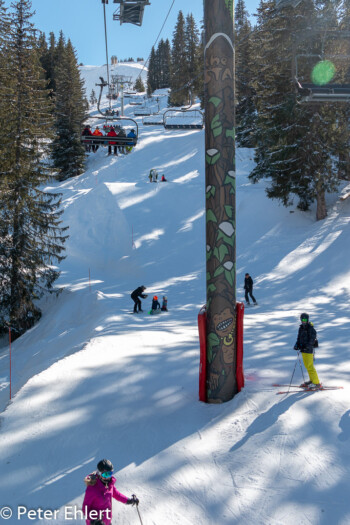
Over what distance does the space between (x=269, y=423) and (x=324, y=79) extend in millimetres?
21789

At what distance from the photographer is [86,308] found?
60.6ft

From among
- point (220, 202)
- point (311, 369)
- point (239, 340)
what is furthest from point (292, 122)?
point (239, 340)

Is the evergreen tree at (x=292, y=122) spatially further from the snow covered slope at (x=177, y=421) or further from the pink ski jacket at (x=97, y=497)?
the pink ski jacket at (x=97, y=497)

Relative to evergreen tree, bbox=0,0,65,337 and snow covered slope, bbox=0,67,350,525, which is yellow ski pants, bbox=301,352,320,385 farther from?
evergreen tree, bbox=0,0,65,337

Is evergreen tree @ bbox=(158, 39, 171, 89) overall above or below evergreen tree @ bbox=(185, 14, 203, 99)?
above

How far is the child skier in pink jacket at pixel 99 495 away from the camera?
410 centimetres

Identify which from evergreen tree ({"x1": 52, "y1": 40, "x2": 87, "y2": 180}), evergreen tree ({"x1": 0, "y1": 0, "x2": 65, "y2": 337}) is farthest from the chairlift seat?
evergreen tree ({"x1": 52, "y1": 40, "x2": 87, "y2": 180})

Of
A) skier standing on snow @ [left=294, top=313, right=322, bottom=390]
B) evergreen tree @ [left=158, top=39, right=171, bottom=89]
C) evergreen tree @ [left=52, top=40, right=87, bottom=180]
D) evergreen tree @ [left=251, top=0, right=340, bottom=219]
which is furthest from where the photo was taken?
evergreen tree @ [left=158, top=39, right=171, bottom=89]

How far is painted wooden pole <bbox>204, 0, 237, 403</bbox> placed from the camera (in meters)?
6.72

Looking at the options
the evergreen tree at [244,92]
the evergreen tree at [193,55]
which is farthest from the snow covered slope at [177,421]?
the evergreen tree at [193,55]

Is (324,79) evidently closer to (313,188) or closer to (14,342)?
(313,188)

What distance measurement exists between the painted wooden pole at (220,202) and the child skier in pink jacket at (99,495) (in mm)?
3183

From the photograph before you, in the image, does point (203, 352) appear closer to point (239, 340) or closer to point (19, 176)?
point (239, 340)

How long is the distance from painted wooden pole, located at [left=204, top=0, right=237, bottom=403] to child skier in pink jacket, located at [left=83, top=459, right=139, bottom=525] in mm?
3183
